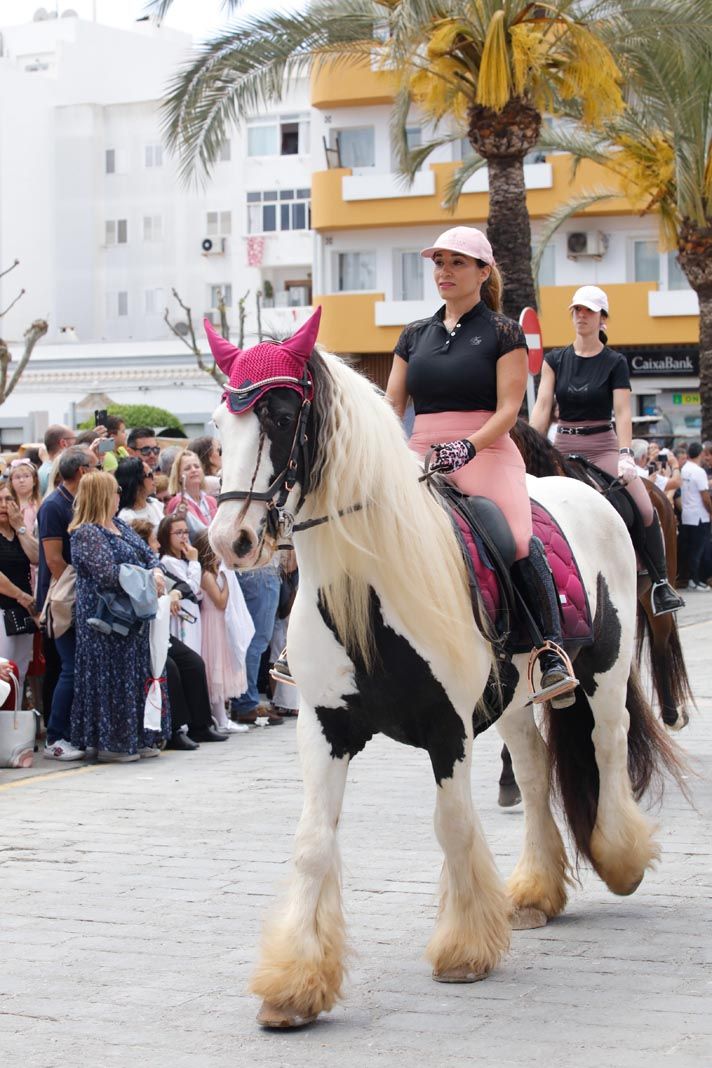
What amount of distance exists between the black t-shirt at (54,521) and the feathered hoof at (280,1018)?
6.20 m

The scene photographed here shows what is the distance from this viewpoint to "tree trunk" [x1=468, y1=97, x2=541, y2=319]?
20.5 meters

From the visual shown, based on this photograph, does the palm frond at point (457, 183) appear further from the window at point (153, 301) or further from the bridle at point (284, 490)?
the window at point (153, 301)

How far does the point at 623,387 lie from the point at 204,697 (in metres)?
4.06

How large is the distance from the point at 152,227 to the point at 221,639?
5663 centimetres

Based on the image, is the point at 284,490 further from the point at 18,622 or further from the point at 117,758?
the point at 18,622

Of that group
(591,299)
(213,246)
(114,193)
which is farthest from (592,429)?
(114,193)

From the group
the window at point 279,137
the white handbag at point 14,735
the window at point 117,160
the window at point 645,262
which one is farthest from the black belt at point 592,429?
Answer: the window at point 117,160

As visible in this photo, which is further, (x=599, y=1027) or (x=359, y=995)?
(x=359, y=995)

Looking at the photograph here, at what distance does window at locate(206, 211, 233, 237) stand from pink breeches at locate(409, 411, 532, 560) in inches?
2299

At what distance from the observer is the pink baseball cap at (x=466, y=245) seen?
592 cm

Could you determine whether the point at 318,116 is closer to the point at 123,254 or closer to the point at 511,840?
the point at 123,254

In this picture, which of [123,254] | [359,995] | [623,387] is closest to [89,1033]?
[359,995]

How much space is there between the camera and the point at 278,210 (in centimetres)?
6000

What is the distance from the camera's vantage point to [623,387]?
9477 millimetres
